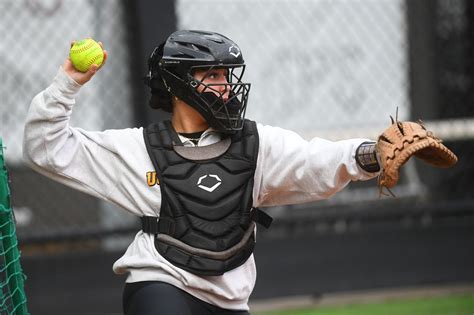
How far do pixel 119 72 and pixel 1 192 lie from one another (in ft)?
10.5

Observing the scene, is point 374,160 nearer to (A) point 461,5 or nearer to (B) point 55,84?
(B) point 55,84

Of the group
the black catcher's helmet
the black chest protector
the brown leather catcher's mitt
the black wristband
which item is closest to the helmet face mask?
the black catcher's helmet

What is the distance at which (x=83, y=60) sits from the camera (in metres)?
4.07

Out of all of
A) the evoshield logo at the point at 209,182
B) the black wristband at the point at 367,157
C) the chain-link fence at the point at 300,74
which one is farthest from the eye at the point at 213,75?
the chain-link fence at the point at 300,74

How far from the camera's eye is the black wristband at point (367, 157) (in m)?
4.04

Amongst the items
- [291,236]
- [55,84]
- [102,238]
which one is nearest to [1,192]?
[55,84]

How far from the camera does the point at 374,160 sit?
4.04 meters

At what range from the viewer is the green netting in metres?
4.25

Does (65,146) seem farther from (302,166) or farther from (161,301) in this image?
(302,166)

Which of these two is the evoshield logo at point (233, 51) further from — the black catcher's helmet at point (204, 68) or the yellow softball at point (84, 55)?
the yellow softball at point (84, 55)

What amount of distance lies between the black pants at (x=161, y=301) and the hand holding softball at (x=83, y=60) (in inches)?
32.2

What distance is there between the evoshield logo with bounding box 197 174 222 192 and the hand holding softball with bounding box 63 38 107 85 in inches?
23.1

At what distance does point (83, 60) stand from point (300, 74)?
3.74 m

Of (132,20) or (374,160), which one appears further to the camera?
(132,20)
